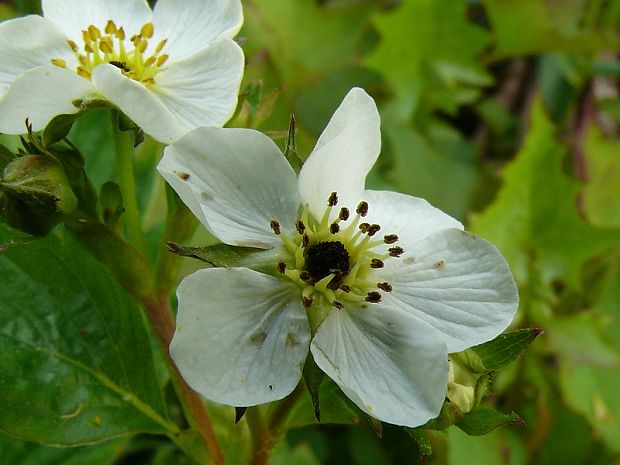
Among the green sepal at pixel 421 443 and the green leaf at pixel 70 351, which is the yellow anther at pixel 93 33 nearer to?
the green leaf at pixel 70 351

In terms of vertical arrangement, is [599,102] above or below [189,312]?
below

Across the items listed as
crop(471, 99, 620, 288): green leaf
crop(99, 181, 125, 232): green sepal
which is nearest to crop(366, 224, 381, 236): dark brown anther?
crop(99, 181, 125, 232): green sepal

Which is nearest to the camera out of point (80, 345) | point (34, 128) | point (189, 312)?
point (189, 312)

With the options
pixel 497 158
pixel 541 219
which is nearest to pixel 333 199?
pixel 541 219

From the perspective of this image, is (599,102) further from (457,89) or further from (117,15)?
(117,15)

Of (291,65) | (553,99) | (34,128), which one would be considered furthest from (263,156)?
(553,99)

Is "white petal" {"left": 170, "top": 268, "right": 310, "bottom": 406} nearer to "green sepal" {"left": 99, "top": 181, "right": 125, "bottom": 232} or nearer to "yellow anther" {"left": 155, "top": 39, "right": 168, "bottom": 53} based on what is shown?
"green sepal" {"left": 99, "top": 181, "right": 125, "bottom": 232}
